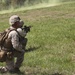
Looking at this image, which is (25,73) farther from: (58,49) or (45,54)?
(58,49)

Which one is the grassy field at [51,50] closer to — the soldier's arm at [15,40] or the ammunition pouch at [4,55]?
the ammunition pouch at [4,55]

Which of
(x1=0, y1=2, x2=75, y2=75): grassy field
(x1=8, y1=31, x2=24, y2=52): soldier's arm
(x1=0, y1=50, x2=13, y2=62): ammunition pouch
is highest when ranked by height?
(x1=8, y1=31, x2=24, y2=52): soldier's arm

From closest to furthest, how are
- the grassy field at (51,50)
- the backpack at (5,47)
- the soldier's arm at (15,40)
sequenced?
the soldier's arm at (15,40), the backpack at (5,47), the grassy field at (51,50)

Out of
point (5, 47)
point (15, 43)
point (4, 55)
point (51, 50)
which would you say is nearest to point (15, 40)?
point (15, 43)

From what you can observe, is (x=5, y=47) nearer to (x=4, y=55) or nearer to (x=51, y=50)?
(x=4, y=55)

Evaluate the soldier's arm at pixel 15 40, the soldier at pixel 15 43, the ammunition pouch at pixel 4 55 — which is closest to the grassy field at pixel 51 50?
the soldier at pixel 15 43

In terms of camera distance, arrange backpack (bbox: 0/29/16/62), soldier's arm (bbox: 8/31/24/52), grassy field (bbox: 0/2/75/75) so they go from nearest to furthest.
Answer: soldier's arm (bbox: 8/31/24/52)
backpack (bbox: 0/29/16/62)
grassy field (bbox: 0/2/75/75)

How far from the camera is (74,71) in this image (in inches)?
361

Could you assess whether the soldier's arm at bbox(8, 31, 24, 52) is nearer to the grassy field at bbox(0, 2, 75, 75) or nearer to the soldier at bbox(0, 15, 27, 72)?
the soldier at bbox(0, 15, 27, 72)

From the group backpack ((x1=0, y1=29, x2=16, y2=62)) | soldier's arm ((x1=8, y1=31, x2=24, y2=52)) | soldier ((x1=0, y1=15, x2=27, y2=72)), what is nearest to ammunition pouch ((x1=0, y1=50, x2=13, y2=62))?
backpack ((x1=0, y1=29, x2=16, y2=62))

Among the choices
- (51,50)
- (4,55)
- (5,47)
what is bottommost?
(51,50)

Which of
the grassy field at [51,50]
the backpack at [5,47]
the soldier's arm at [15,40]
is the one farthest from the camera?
the grassy field at [51,50]

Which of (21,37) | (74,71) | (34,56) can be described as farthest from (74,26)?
(21,37)

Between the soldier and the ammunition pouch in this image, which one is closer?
the soldier
